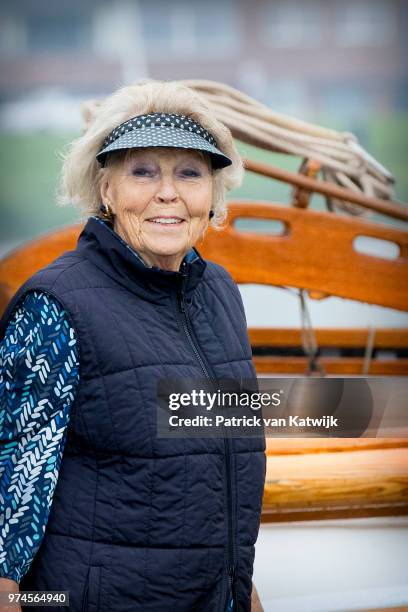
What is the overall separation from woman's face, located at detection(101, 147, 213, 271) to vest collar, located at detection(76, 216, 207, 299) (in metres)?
0.02

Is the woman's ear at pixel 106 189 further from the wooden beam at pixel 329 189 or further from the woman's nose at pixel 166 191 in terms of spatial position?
the wooden beam at pixel 329 189

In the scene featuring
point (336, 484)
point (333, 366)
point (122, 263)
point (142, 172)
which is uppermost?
point (142, 172)

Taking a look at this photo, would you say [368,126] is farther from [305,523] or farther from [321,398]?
[321,398]

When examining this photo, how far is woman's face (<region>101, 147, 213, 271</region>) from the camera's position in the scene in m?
1.00

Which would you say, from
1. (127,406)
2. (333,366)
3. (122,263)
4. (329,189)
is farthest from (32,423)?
(333,366)

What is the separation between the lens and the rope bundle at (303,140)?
1.94m

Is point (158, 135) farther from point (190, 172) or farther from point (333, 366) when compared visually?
point (333, 366)

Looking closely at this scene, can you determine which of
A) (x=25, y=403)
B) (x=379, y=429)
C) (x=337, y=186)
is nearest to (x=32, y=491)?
(x=25, y=403)

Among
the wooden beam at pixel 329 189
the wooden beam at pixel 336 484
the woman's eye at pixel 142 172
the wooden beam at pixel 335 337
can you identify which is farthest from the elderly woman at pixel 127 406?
the wooden beam at pixel 335 337

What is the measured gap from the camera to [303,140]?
2031 mm

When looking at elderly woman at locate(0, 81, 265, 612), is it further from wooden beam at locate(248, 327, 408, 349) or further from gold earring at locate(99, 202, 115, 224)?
wooden beam at locate(248, 327, 408, 349)

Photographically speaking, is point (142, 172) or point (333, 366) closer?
point (142, 172)

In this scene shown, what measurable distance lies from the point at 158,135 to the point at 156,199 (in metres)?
0.08

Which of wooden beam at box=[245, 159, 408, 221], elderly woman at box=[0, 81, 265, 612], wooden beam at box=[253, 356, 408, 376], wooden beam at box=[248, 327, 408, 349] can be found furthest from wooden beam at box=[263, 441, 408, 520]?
wooden beam at box=[248, 327, 408, 349]
